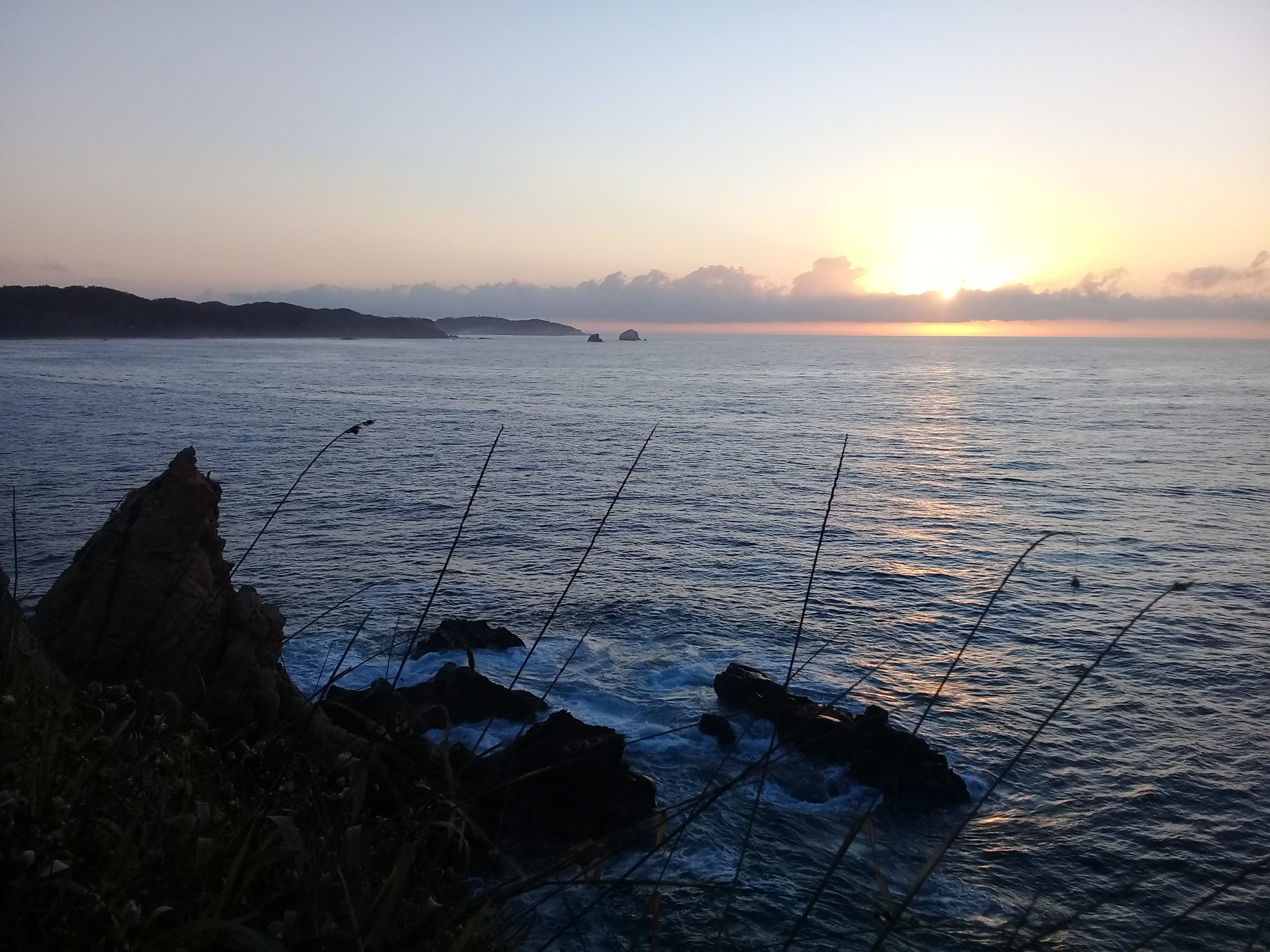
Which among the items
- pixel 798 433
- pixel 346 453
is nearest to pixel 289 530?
pixel 346 453

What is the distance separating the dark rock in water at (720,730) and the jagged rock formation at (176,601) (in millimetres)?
7070

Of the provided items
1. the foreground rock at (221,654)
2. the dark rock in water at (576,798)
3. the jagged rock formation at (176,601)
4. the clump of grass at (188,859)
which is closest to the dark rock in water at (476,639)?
the foreground rock at (221,654)

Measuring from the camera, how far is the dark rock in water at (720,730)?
15227 mm

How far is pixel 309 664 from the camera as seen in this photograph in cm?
1789

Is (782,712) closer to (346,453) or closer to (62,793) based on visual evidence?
(62,793)

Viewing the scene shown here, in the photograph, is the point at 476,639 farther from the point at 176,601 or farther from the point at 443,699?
the point at 176,601

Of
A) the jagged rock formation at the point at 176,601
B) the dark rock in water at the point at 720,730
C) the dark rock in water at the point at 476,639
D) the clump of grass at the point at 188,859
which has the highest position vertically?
the clump of grass at the point at 188,859

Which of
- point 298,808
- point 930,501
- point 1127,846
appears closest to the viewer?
point 298,808

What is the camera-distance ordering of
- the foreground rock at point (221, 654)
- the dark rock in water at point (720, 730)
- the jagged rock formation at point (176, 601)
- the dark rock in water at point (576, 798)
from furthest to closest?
the dark rock in water at point (720, 730) < the dark rock in water at point (576, 798) < the jagged rock formation at point (176, 601) < the foreground rock at point (221, 654)

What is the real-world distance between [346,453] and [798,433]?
29273mm

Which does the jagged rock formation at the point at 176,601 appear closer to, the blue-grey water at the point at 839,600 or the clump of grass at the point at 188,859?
the blue-grey water at the point at 839,600

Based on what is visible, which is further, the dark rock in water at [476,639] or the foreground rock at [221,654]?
the dark rock in water at [476,639]

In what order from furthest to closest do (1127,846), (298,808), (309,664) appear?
(309,664)
(1127,846)
(298,808)

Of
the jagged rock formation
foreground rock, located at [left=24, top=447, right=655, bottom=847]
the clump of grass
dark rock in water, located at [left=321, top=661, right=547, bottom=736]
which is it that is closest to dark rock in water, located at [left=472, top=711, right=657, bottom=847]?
foreground rock, located at [left=24, top=447, right=655, bottom=847]
